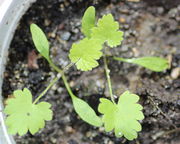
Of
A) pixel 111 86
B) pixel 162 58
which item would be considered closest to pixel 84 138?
pixel 111 86

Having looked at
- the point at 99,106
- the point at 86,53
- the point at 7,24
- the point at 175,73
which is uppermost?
the point at 7,24

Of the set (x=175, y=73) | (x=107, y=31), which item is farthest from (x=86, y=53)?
(x=175, y=73)

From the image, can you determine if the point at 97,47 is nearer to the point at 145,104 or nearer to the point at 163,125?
the point at 145,104

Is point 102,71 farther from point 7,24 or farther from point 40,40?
point 7,24

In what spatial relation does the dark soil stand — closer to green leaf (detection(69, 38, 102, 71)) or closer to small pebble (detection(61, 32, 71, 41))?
small pebble (detection(61, 32, 71, 41))

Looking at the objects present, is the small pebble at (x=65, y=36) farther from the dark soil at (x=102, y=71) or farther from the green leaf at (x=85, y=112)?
the green leaf at (x=85, y=112)
